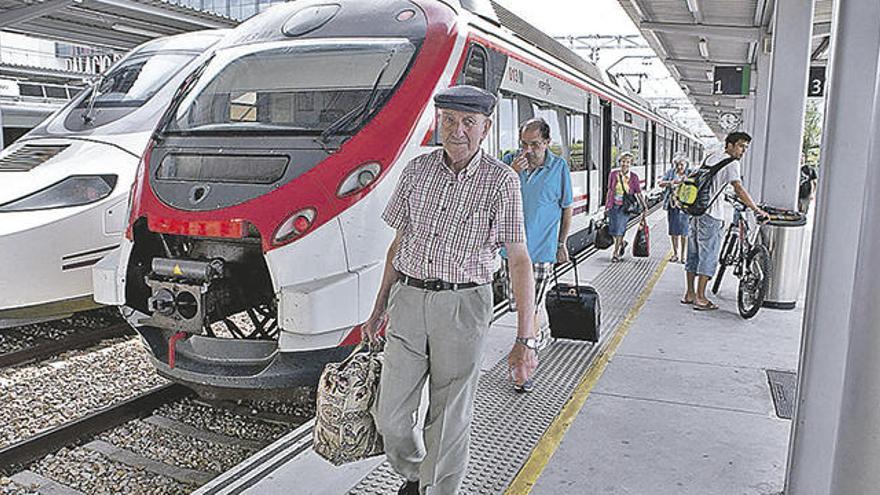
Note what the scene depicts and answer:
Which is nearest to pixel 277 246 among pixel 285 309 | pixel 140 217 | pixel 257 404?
pixel 285 309

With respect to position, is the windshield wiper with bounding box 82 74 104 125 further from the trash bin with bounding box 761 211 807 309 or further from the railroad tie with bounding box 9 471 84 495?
the trash bin with bounding box 761 211 807 309

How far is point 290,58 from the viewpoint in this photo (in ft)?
18.3

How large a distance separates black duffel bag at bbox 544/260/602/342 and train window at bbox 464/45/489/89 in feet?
5.17

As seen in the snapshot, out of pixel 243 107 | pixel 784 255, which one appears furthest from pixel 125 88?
pixel 784 255

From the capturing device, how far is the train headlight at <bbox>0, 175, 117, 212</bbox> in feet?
21.4

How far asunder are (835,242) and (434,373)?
5.43ft

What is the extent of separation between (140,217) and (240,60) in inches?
58.8

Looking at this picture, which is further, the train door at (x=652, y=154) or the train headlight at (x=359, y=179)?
A: the train door at (x=652, y=154)

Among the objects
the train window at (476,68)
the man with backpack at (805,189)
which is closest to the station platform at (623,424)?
the train window at (476,68)

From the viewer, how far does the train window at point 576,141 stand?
31.7ft

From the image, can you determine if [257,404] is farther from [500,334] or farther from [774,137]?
[774,137]

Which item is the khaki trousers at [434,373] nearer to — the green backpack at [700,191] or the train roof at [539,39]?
the train roof at [539,39]

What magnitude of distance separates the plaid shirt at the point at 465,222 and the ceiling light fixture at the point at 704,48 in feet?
51.1

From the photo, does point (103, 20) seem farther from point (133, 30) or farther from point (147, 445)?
point (147, 445)
